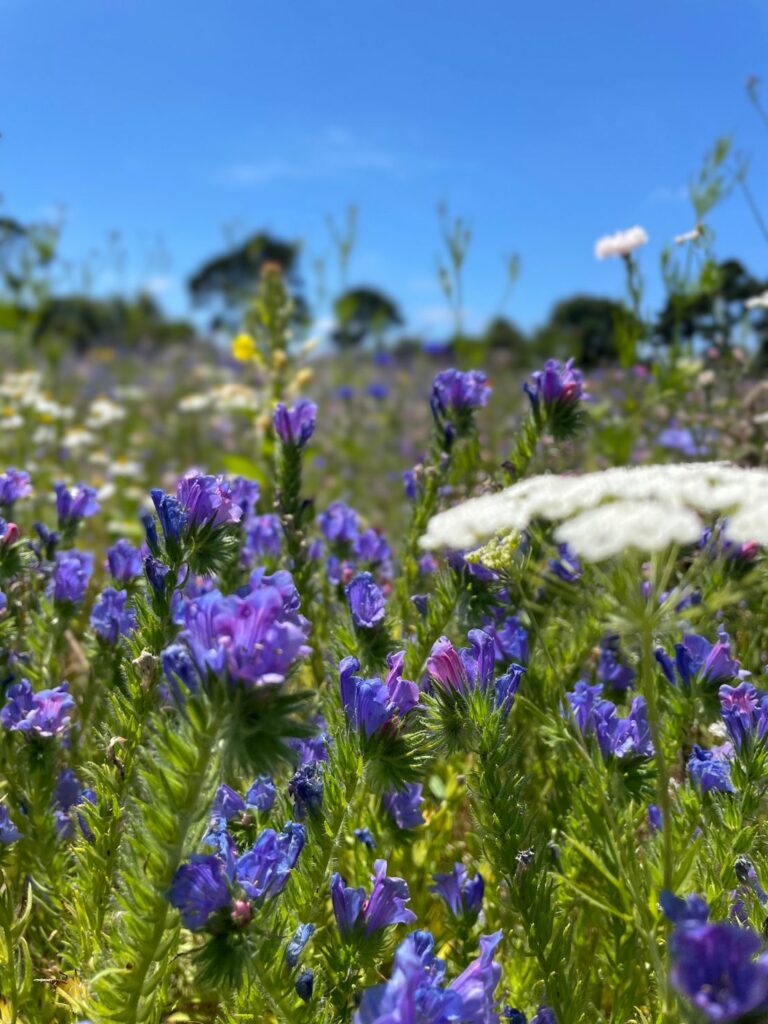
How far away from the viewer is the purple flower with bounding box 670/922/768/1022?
890 millimetres

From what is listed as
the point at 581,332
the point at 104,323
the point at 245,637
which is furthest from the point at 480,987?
the point at 104,323

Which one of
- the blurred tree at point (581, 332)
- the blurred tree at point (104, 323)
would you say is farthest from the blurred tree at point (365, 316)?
the blurred tree at point (104, 323)

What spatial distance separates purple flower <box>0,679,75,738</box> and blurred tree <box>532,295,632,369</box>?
6.54m

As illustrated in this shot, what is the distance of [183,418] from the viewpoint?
10102 mm

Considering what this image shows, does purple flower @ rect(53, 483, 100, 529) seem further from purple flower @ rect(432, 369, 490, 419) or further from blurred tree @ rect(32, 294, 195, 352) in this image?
blurred tree @ rect(32, 294, 195, 352)

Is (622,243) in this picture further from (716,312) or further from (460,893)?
(460,893)

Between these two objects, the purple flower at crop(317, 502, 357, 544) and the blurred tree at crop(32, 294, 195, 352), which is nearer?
the purple flower at crop(317, 502, 357, 544)

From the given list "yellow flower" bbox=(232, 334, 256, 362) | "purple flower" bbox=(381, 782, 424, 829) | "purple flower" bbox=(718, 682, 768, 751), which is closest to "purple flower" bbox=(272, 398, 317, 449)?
"purple flower" bbox=(381, 782, 424, 829)

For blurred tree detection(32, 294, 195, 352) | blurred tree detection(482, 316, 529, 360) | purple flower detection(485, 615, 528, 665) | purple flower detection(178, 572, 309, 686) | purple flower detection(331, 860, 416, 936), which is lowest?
purple flower detection(331, 860, 416, 936)

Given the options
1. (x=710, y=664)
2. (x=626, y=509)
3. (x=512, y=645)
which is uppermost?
(x=626, y=509)

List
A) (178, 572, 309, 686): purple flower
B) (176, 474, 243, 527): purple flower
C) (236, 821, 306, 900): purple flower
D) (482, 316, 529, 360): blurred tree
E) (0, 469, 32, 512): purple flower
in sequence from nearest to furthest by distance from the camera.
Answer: (178, 572, 309, 686): purple flower → (236, 821, 306, 900): purple flower → (176, 474, 243, 527): purple flower → (0, 469, 32, 512): purple flower → (482, 316, 529, 360): blurred tree

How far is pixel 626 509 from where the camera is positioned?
1203 millimetres

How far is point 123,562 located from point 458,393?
105cm

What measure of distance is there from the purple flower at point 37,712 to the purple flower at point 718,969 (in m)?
1.26
